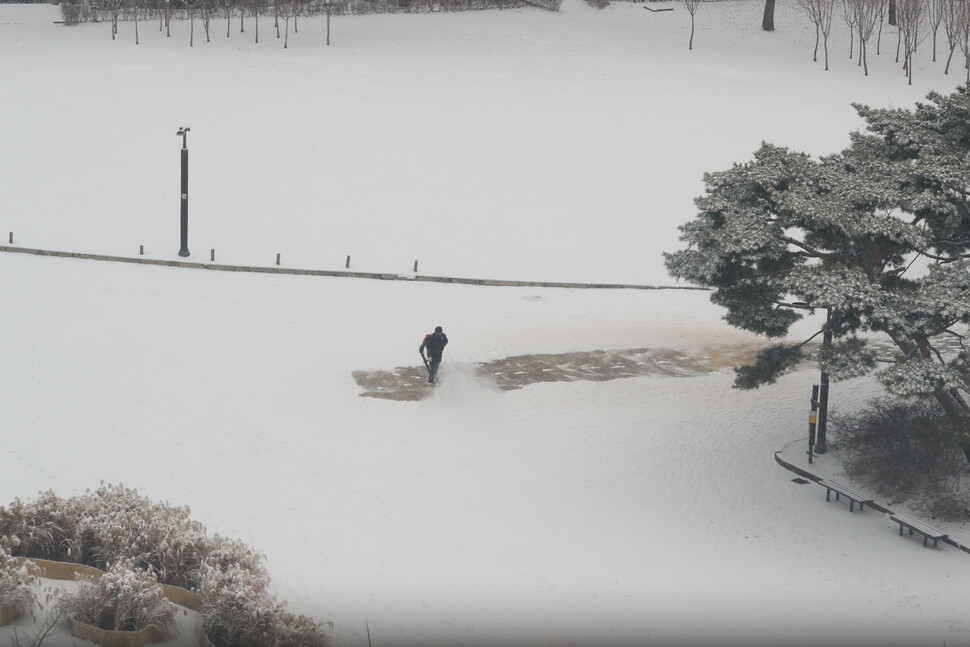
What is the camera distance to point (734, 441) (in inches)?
765

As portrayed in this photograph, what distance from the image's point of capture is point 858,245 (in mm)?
16609

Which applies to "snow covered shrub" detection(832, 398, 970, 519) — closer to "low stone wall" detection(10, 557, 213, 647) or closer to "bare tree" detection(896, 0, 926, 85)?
"low stone wall" detection(10, 557, 213, 647)

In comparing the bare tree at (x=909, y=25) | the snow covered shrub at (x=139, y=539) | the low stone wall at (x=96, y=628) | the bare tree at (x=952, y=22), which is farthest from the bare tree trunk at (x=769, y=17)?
the low stone wall at (x=96, y=628)

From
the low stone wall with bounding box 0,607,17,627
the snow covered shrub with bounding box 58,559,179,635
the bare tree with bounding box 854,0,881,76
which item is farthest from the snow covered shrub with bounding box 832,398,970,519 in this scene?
the bare tree with bounding box 854,0,881,76

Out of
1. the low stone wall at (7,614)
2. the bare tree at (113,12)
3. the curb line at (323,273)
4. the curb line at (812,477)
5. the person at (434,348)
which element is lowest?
the curb line at (812,477)

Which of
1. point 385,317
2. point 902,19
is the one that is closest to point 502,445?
point 385,317

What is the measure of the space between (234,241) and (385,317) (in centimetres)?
1010

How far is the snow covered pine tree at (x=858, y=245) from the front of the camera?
15.5 meters

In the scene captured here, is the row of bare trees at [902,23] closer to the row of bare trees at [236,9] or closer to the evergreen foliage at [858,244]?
the row of bare trees at [236,9]

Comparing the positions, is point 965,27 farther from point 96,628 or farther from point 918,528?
point 96,628

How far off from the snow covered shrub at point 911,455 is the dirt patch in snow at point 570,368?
5.32 metres

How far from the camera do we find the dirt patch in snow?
21.2 metres

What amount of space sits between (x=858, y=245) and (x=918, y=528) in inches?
179

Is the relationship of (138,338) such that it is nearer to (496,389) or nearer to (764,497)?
(496,389)
